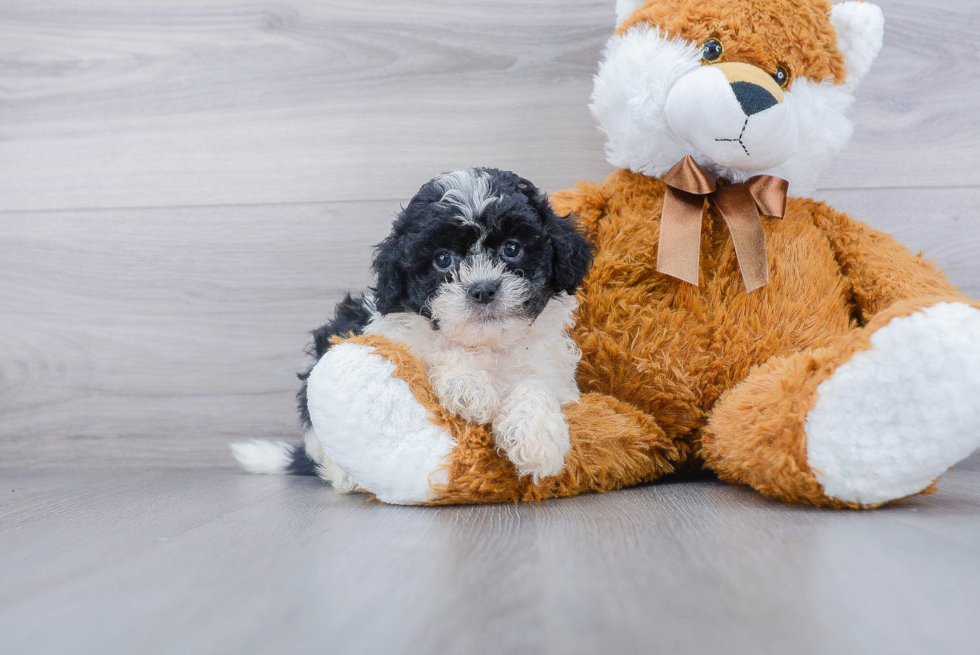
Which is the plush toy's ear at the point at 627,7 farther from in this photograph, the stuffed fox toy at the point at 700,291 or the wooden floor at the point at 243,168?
the wooden floor at the point at 243,168

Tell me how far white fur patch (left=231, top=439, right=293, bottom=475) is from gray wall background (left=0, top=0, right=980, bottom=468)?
120 mm

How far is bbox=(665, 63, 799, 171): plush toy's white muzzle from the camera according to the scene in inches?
39.3

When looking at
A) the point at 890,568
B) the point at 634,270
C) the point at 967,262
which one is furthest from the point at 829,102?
the point at 890,568

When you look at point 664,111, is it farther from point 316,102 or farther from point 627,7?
point 316,102

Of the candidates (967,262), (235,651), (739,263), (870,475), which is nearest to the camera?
(235,651)

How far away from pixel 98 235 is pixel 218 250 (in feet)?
0.89

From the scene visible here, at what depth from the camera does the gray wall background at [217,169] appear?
1481mm

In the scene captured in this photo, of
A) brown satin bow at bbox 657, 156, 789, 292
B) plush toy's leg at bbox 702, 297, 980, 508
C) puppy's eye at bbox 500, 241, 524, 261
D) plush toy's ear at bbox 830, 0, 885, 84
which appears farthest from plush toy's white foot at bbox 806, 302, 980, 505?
plush toy's ear at bbox 830, 0, 885, 84

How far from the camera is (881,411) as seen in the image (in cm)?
80

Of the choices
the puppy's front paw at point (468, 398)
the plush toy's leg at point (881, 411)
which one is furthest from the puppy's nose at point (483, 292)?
the plush toy's leg at point (881, 411)

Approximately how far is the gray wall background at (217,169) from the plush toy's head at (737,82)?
336mm

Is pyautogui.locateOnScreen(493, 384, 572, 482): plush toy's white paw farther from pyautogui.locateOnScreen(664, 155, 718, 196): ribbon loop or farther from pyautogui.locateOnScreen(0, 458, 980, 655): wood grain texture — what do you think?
pyautogui.locateOnScreen(664, 155, 718, 196): ribbon loop

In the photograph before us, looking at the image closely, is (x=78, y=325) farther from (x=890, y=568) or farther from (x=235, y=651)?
(x=890, y=568)

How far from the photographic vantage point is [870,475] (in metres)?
0.82
